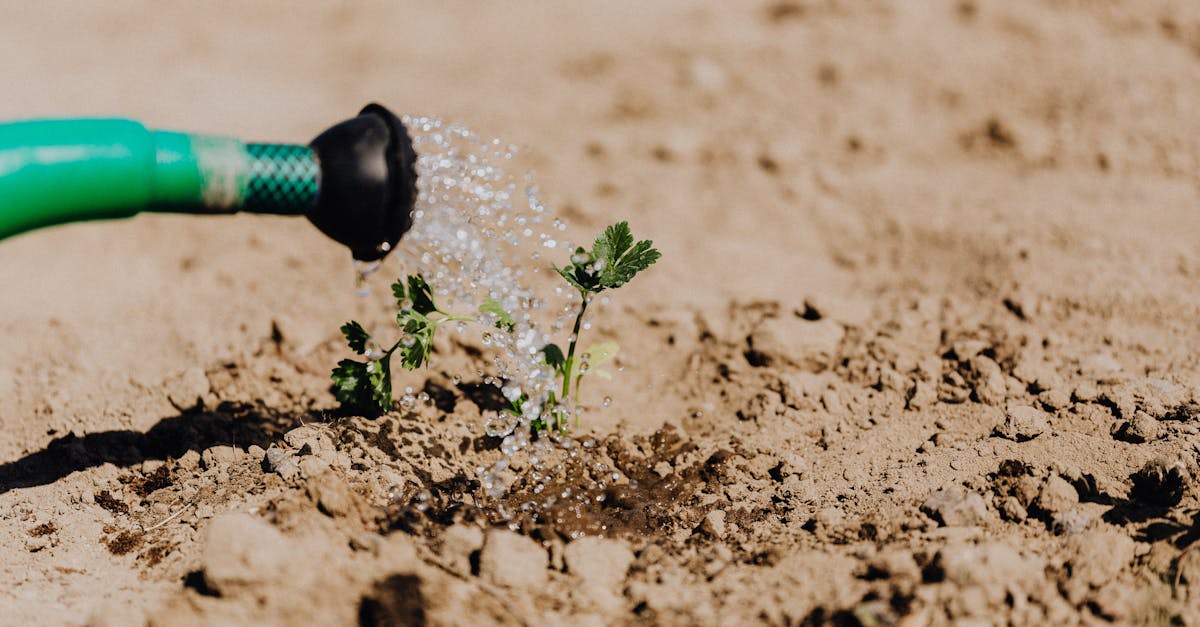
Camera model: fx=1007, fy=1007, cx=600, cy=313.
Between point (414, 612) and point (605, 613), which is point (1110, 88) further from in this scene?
point (414, 612)

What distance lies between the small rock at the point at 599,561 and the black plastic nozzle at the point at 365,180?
2.85 ft

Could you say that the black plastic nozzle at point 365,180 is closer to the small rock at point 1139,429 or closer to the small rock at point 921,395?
the small rock at point 921,395

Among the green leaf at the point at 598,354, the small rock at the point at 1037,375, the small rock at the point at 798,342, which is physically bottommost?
the small rock at the point at 1037,375

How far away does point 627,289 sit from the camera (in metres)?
3.80

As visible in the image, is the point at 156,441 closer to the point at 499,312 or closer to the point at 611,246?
the point at 499,312

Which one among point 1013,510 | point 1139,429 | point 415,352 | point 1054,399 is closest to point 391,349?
point 415,352

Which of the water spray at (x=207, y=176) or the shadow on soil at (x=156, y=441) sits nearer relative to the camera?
the water spray at (x=207, y=176)

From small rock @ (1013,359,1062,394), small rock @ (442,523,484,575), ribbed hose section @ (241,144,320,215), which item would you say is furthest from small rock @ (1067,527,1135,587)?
ribbed hose section @ (241,144,320,215)

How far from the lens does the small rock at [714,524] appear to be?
251cm

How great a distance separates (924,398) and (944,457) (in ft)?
1.14

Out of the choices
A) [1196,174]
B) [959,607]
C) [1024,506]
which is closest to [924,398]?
[1024,506]

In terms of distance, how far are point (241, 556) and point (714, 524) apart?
1126 millimetres

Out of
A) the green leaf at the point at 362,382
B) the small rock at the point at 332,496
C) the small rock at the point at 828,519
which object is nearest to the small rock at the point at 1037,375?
the small rock at the point at 828,519

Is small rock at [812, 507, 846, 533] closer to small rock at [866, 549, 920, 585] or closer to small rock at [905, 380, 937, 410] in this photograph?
small rock at [866, 549, 920, 585]
